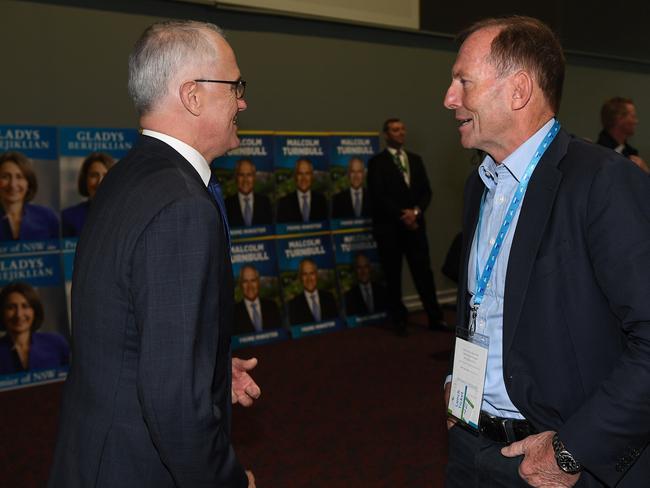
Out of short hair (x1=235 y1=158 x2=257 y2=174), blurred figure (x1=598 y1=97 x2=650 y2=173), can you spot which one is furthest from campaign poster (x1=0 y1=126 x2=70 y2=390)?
blurred figure (x1=598 y1=97 x2=650 y2=173)

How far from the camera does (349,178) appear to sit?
6.75 metres

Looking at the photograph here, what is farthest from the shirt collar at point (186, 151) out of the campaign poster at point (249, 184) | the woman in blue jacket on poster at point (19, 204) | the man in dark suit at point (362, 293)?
the man in dark suit at point (362, 293)

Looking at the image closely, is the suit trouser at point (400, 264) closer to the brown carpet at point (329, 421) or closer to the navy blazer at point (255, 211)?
the brown carpet at point (329, 421)

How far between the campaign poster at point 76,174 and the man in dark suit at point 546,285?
414 cm

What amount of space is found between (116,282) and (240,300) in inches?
190

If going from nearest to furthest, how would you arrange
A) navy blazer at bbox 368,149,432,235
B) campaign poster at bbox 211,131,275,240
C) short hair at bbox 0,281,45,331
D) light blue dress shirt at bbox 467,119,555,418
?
light blue dress shirt at bbox 467,119,555,418
short hair at bbox 0,281,45,331
campaign poster at bbox 211,131,275,240
navy blazer at bbox 368,149,432,235

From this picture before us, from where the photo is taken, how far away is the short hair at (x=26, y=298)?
4883 millimetres

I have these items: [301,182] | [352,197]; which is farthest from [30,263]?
[352,197]

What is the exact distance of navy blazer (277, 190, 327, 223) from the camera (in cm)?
637

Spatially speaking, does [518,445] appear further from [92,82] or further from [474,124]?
[92,82]

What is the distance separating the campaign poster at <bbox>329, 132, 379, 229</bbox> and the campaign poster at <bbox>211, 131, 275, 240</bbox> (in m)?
0.70

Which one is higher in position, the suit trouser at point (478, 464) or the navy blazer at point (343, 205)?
the navy blazer at point (343, 205)

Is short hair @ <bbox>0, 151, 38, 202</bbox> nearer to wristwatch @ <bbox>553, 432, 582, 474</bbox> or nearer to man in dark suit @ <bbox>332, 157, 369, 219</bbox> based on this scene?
man in dark suit @ <bbox>332, 157, 369, 219</bbox>

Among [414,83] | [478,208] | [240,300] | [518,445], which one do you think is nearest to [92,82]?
[240,300]
